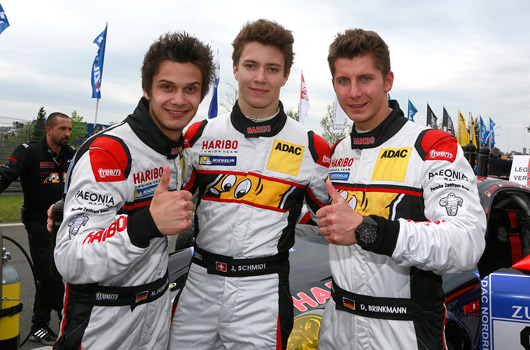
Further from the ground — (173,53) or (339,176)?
(173,53)

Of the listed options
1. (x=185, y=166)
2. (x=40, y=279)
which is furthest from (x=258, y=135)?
(x=40, y=279)

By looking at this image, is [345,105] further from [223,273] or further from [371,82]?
[223,273]

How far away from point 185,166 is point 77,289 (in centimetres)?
77

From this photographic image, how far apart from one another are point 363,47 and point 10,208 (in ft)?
35.9

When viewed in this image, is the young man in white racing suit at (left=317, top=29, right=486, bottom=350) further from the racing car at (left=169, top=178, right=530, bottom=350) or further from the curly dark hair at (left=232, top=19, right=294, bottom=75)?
the racing car at (left=169, top=178, right=530, bottom=350)

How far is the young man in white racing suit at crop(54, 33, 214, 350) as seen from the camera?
60.6 inches

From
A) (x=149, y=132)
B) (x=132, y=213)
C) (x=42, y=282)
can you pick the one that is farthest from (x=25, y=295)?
(x=149, y=132)

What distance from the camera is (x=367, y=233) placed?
61.0 inches

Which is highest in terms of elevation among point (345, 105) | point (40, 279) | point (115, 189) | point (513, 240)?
point (345, 105)

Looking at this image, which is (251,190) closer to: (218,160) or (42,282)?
(218,160)

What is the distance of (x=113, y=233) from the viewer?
60.8 inches

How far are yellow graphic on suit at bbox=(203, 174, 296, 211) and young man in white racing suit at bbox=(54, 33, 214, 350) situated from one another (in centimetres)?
21

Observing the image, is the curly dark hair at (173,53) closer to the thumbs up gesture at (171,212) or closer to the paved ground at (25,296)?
the thumbs up gesture at (171,212)

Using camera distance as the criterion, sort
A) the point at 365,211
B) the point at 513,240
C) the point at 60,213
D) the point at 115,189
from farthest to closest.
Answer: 1. the point at 513,240
2. the point at 60,213
3. the point at 365,211
4. the point at 115,189
